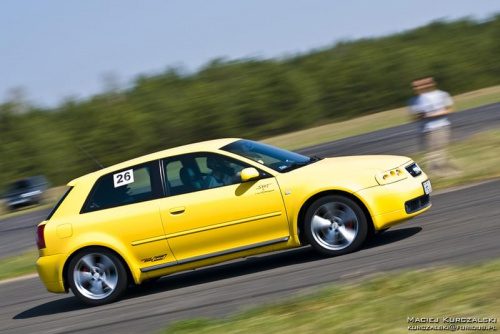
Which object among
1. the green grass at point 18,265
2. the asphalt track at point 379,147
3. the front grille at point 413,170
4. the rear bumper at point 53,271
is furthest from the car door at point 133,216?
the asphalt track at point 379,147

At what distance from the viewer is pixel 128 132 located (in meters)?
52.3

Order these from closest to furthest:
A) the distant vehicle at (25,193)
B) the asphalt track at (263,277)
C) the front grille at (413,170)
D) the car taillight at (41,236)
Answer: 1. the asphalt track at (263,277)
2. the front grille at (413,170)
3. the car taillight at (41,236)
4. the distant vehicle at (25,193)

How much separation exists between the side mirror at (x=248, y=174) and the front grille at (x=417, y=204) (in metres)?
1.69

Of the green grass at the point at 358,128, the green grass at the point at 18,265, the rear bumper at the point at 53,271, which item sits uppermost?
the rear bumper at the point at 53,271

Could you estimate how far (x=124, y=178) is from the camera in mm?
9633

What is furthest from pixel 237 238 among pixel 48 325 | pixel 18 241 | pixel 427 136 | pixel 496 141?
pixel 18 241

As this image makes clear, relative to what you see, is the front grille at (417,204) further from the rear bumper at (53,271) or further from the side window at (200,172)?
the rear bumper at (53,271)

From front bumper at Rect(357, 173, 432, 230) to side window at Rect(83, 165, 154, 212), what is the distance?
2495 millimetres

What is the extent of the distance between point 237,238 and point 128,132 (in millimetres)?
43908

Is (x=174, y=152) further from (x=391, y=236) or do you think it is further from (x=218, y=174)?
(x=391, y=236)

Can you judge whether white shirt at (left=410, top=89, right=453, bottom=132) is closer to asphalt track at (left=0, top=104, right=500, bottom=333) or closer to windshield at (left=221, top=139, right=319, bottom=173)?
asphalt track at (left=0, top=104, right=500, bottom=333)

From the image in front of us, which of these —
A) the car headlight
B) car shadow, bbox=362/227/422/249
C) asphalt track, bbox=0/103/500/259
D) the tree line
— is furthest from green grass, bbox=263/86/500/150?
the car headlight

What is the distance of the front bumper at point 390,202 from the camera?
8914mm

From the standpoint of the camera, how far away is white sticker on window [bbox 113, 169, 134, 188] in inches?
378
